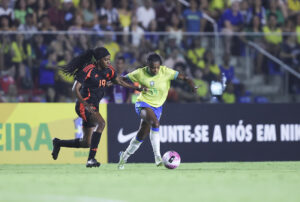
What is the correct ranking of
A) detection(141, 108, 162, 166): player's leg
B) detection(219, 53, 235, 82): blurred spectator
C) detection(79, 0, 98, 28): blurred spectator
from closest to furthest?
detection(141, 108, 162, 166): player's leg < detection(219, 53, 235, 82): blurred spectator < detection(79, 0, 98, 28): blurred spectator

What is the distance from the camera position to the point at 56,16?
58.5 ft

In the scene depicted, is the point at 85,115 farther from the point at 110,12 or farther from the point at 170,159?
the point at 110,12

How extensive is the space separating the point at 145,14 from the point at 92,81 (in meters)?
6.58

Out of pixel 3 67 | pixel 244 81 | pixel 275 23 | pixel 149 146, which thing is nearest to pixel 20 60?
pixel 3 67

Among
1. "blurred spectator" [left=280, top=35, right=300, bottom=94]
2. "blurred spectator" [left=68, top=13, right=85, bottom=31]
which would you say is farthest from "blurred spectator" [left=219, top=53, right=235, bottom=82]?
"blurred spectator" [left=68, top=13, right=85, bottom=31]

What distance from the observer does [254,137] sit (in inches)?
624

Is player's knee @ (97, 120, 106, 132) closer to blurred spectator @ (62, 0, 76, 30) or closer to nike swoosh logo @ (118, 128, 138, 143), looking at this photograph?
nike swoosh logo @ (118, 128, 138, 143)

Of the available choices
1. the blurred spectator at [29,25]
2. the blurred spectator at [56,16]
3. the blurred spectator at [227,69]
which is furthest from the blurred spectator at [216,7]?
the blurred spectator at [29,25]

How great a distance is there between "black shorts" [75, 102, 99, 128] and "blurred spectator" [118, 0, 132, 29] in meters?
5.78

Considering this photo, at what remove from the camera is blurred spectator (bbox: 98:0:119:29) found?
1834 centimetres

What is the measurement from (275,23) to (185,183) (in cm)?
1030

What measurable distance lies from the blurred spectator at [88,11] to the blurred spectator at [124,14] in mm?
676

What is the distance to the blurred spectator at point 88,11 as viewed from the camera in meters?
18.2

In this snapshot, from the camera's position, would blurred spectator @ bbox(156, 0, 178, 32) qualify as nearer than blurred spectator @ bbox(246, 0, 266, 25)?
Yes
